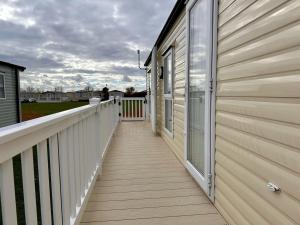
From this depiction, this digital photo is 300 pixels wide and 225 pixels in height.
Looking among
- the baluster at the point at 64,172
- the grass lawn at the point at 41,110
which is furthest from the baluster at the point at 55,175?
the grass lawn at the point at 41,110

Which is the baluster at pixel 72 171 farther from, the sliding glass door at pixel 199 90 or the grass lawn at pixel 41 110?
the grass lawn at pixel 41 110

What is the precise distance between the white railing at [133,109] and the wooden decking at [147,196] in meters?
5.91

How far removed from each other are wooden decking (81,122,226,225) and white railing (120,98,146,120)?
5.91 meters

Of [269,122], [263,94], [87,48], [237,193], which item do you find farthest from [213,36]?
[87,48]

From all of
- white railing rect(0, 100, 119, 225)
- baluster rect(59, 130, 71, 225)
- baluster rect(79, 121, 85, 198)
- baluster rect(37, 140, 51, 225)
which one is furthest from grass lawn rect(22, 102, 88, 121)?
baluster rect(37, 140, 51, 225)

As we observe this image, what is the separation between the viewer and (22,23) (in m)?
10.7

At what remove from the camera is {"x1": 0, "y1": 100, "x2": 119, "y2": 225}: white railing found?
0.85 meters

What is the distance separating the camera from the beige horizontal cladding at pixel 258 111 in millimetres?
1216

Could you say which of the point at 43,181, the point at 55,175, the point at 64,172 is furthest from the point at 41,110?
the point at 43,181

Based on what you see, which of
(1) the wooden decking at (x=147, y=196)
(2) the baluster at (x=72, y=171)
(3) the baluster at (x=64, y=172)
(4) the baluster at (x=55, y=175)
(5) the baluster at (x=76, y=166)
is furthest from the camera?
(1) the wooden decking at (x=147, y=196)

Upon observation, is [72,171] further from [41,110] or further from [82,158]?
[41,110]

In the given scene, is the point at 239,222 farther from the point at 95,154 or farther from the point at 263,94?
the point at 95,154

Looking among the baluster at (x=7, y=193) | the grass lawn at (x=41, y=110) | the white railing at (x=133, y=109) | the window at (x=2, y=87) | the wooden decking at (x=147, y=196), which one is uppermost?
the window at (x=2, y=87)

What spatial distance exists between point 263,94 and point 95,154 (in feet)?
7.10
